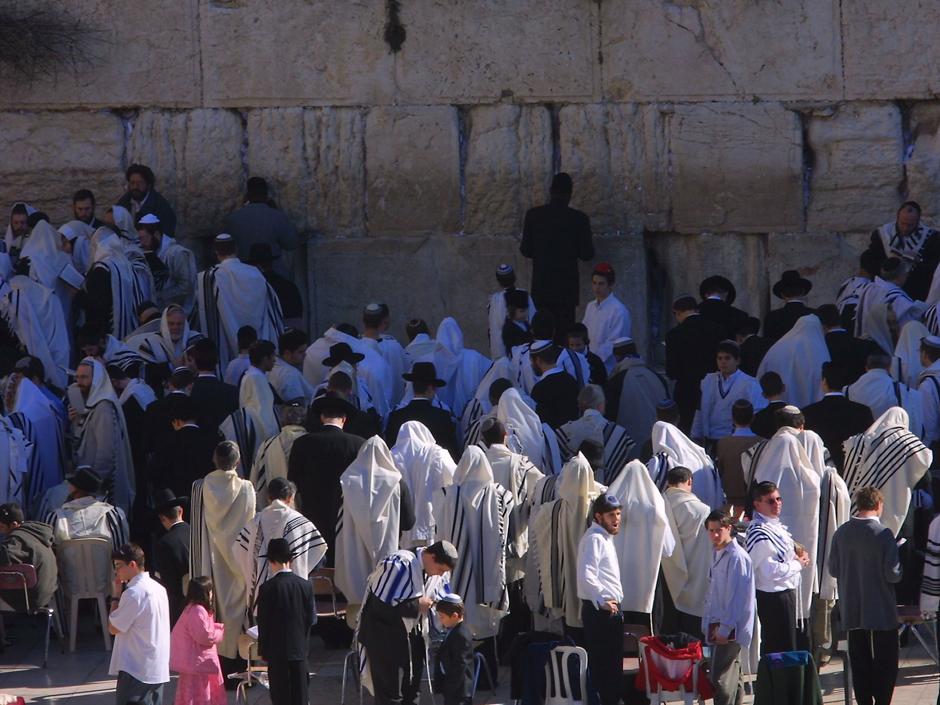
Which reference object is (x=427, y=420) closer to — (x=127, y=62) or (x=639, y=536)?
(x=639, y=536)

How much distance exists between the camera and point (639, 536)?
10258 mm

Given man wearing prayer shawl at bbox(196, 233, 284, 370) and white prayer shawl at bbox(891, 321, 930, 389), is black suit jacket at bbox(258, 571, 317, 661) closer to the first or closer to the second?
man wearing prayer shawl at bbox(196, 233, 284, 370)

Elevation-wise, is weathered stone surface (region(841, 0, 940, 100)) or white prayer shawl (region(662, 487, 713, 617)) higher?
weathered stone surface (region(841, 0, 940, 100))

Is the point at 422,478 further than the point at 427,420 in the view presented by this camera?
No

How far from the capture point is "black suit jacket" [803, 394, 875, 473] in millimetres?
11570

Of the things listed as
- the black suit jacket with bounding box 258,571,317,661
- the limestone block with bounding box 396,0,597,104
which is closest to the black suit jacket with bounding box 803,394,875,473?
the black suit jacket with bounding box 258,571,317,661

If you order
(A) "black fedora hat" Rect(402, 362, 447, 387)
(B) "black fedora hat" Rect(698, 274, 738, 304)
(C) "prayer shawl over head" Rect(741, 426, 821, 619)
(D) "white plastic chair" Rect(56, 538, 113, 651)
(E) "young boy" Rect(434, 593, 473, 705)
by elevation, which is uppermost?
(B) "black fedora hat" Rect(698, 274, 738, 304)

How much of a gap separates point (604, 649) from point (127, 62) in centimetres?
745

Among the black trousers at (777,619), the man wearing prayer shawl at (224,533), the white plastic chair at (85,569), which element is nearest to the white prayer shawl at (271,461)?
the man wearing prayer shawl at (224,533)

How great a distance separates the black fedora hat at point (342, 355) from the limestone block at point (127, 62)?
12.3 feet

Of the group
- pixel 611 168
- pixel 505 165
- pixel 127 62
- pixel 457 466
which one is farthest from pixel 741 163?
pixel 457 466

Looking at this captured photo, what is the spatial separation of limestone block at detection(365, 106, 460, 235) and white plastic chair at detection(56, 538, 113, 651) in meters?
5.01

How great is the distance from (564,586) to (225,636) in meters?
1.85

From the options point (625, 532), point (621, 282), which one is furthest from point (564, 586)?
point (621, 282)
